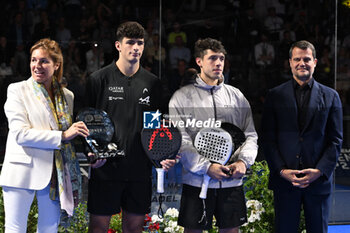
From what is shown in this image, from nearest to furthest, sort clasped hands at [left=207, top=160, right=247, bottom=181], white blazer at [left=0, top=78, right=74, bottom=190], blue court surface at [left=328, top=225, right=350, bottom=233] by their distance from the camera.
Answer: white blazer at [left=0, top=78, right=74, bottom=190]
clasped hands at [left=207, top=160, right=247, bottom=181]
blue court surface at [left=328, top=225, right=350, bottom=233]

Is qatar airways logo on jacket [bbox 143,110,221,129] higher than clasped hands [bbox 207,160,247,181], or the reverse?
qatar airways logo on jacket [bbox 143,110,221,129]

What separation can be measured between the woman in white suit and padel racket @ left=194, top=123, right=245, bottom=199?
0.82m

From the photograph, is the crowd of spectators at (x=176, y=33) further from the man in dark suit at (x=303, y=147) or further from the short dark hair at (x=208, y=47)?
the man in dark suit at (x=303, y=147)

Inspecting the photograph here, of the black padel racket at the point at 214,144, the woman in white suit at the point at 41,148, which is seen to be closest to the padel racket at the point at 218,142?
the black padel racket at the point at 214,144

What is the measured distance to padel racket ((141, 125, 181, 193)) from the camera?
3738 mm


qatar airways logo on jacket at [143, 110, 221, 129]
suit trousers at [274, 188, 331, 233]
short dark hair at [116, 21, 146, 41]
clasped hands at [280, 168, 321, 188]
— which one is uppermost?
short dark hair at [116, 21, 146, 41]

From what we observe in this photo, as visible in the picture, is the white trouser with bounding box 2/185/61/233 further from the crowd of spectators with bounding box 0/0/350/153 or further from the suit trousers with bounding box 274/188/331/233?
the suit trousers with bounding box 274/188/331/233

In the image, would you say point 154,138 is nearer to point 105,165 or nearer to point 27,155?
point 105,165

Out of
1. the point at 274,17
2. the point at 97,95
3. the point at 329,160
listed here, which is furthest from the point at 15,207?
the point at 274,17

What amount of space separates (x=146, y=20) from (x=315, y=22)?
1597 mm

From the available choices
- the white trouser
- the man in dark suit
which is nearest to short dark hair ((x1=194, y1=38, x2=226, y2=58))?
the man in dark suit

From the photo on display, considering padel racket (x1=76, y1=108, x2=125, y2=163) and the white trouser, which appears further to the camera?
padel racket (x1=76, y1=108, x2=125, y2=163)

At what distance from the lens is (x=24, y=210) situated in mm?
3426

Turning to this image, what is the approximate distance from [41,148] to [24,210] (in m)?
0.41
